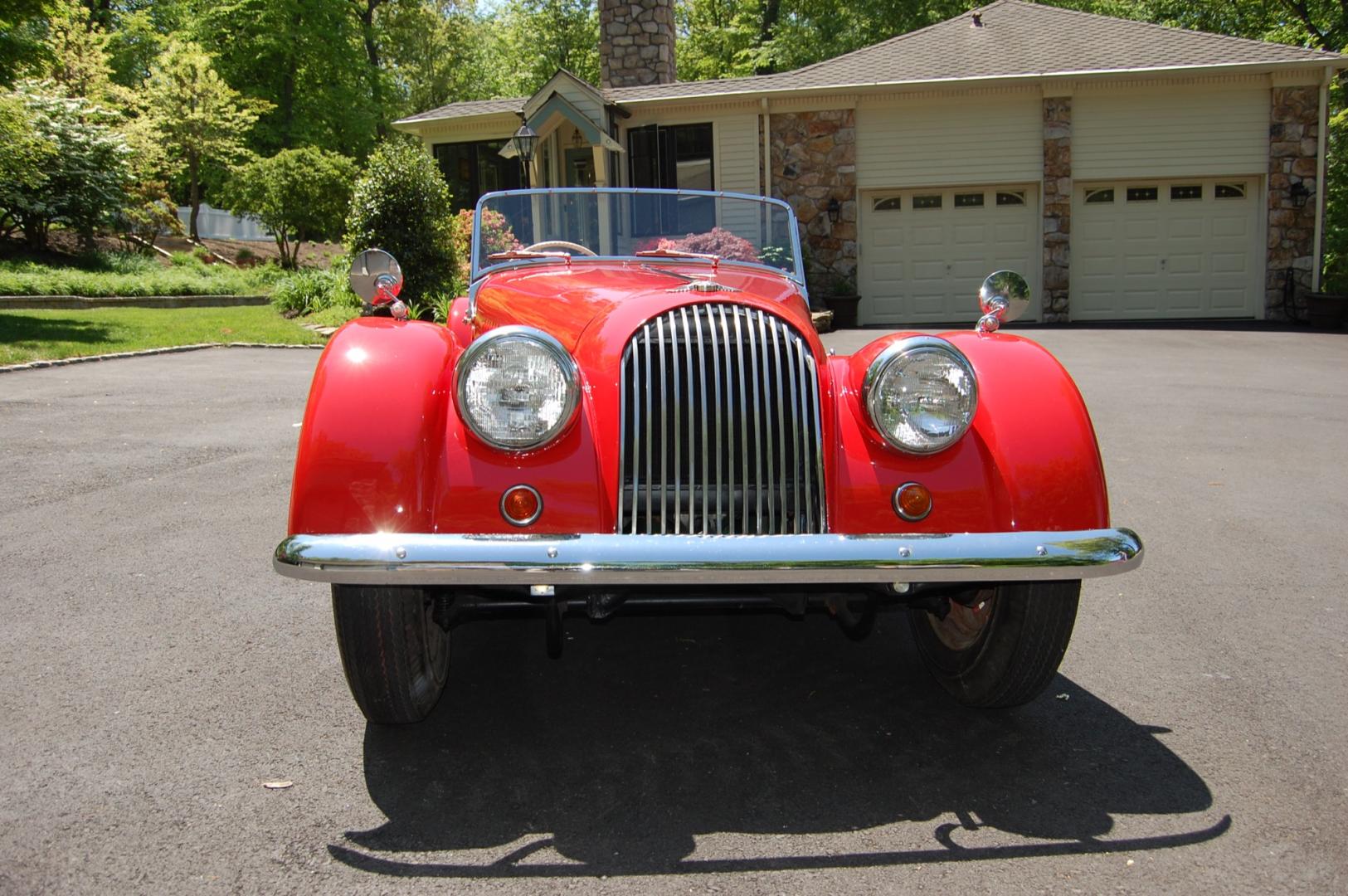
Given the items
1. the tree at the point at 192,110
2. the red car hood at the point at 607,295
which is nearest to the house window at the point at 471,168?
the tree at the point at 192,110

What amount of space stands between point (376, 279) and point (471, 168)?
16.8 metres

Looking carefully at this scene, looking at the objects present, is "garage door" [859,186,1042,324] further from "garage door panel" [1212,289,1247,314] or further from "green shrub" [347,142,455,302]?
"green shrub" [347,142,455,302]

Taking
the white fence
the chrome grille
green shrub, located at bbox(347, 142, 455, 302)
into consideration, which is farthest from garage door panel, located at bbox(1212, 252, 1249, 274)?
the white fence

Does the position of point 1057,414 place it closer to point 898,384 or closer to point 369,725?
point 898,384

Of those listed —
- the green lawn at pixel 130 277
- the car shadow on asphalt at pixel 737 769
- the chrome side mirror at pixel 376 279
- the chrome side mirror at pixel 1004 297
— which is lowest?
the car shadow on asphalt at pixel 737 769

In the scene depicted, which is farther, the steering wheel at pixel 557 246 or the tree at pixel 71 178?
the tree at pixel 71 178

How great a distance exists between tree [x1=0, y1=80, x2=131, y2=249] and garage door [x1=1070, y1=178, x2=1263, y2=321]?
17991 millimetres

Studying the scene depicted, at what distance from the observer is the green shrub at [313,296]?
54.6 feet

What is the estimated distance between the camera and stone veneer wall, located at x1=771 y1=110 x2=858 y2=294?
694 inches

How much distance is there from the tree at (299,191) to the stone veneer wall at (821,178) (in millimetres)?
9424

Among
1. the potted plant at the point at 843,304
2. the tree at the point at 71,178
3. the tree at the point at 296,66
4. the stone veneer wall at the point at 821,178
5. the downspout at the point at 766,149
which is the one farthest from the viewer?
the tree at the point at 296,66

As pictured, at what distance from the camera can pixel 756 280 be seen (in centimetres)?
434

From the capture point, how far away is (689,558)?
8.31ft

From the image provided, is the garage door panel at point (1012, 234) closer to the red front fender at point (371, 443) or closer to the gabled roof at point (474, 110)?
the gabled roof at point (474, 110)
